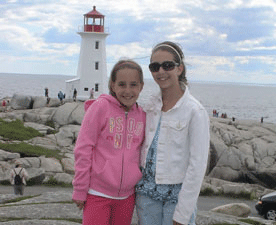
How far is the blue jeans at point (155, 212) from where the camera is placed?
14.0 ft

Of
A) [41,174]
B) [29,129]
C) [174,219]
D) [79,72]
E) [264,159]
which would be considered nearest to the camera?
[174,219]

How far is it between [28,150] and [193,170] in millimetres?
21685

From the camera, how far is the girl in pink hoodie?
4.18 metres

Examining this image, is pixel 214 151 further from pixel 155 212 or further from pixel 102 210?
pixel 102 210

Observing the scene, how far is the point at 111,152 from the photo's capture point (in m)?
4.26

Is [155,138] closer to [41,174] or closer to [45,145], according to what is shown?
[41,174]

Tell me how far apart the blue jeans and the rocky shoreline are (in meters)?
17.4

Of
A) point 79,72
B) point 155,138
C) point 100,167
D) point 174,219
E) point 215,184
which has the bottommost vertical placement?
point 215,184

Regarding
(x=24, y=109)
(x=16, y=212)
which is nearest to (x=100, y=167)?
(x=16, y=212)

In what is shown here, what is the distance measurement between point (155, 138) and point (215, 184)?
72.8ft

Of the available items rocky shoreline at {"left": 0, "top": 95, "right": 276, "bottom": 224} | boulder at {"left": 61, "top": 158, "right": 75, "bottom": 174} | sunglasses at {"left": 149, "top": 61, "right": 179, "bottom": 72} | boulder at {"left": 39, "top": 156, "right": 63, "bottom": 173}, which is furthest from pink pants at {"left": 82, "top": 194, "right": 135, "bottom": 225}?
boulder at {"left": 61, "top": 158, "right": 75, "bottom": 174}

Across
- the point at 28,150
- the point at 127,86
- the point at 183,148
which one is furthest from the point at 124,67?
the point at 28,150

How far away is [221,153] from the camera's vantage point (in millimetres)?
31031

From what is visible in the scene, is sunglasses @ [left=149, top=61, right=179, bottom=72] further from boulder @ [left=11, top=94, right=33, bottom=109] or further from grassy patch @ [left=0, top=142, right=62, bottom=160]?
boulder @ [left=11, top=94, right=33, bottom=109]
